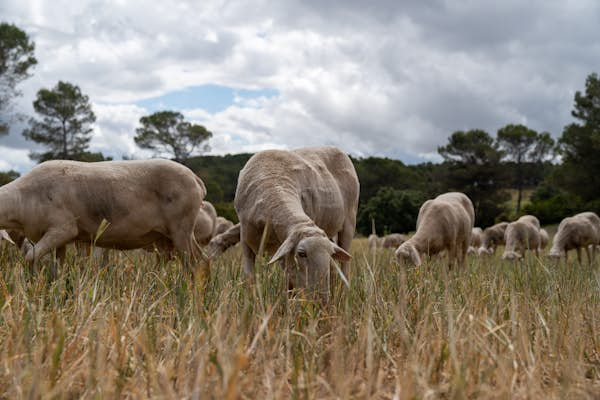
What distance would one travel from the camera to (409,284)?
4.78 metres

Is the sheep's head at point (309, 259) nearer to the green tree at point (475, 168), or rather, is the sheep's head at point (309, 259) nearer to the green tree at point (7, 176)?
the green tree at point (7, 176)

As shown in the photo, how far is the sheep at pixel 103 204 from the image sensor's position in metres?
5.63

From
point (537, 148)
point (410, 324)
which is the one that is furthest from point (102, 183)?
point (537, 148)

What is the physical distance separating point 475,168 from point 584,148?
608 inches

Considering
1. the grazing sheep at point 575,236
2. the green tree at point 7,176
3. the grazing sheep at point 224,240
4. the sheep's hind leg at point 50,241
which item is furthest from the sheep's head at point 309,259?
the green tree at point 7,176

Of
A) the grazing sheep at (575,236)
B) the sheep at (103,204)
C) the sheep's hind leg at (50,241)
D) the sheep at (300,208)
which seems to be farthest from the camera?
the grazing sheep at (575,236)

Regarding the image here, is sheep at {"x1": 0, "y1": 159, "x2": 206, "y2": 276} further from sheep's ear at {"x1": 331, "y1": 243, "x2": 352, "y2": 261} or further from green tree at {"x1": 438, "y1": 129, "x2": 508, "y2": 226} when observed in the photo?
green tree at {"x1": 438, "y1": 129, "x2": 508, "y2": 226}

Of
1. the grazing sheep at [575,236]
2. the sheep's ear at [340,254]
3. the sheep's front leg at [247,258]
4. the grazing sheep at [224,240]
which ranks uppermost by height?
the sheep's ear at [340,254]

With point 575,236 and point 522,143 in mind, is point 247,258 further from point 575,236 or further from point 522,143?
point 522,143

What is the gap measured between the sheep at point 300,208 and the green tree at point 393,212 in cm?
3565

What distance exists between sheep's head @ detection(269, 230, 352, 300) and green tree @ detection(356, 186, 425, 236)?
38502 millimetres

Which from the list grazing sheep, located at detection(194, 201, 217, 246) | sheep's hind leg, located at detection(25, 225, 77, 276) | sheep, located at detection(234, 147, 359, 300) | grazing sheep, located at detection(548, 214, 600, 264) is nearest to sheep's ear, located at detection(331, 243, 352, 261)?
sheep, located at detection(234, 147, 359, 300)

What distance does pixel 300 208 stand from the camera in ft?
16.5

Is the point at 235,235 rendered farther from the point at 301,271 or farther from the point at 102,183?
the point at 301,271
